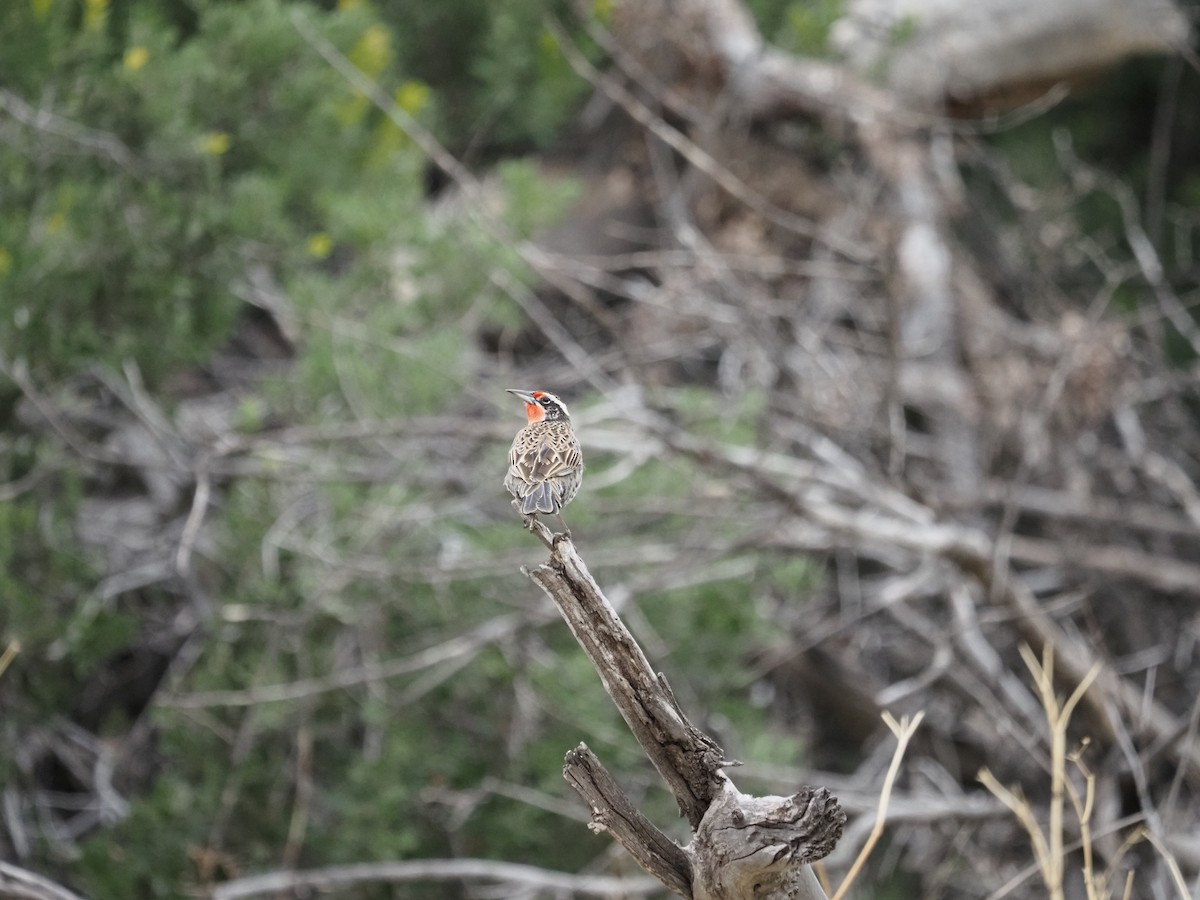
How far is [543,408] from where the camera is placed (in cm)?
222

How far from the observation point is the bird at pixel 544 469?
2.00 m

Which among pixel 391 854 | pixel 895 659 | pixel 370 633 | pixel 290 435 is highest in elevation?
pixel 290 435

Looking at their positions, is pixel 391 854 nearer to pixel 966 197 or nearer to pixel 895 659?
pixel 895 659

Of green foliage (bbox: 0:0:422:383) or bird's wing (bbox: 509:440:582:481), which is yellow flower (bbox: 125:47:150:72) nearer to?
green foliage (bbox: 0:0:422:383)

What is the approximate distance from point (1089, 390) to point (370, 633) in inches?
158

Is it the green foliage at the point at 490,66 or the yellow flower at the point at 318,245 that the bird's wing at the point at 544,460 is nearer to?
the yellow flower at the point at 318,245

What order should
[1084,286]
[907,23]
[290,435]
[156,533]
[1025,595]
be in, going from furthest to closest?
[1084,286] → [907,23] → [156,533] → [1025,595] → [290,435]

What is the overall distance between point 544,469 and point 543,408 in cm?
19

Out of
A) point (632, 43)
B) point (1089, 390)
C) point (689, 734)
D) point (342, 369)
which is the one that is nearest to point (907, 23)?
point (632, 43)

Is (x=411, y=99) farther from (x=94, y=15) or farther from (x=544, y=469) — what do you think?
(x=544, y=469)

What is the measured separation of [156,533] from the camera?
7070 millimetres

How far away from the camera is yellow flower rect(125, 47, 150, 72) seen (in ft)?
18.9

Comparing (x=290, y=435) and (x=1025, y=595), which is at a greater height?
(x=290, y=435)

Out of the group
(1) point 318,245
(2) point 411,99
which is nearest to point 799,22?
(2) point 411,99
